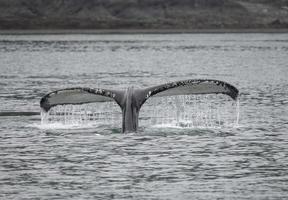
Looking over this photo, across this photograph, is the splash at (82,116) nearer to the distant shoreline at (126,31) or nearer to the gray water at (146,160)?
the gray water at (146,160)

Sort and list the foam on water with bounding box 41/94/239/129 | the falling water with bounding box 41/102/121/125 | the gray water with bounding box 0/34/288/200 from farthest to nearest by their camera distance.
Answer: the falling water with bounding box 41/102/121/125 < the foam on water with bounding box 41/94/239/129 < the gray water with bounding box 0/34/288/200

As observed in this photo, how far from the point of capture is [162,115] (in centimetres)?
2873

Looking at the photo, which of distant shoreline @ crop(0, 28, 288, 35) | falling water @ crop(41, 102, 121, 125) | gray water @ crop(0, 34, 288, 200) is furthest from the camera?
distant shoreline @ crop(0, 28, 288, 35)

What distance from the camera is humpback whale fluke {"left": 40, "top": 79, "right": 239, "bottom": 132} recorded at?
20781mm

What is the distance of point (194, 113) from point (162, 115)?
35.3 inches

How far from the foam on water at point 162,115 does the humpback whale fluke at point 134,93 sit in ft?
6.29

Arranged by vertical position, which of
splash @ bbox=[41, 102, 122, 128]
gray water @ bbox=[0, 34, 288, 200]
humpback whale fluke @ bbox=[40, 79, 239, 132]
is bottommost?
gray water @ bbox=[0, 34, 288, 200]

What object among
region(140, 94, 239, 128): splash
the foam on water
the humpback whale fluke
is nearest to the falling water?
the foam on water

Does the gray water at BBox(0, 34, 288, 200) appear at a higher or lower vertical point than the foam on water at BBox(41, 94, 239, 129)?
lower

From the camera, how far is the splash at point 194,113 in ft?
85.6

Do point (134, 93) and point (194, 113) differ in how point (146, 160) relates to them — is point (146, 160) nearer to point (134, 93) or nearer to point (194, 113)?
point (134, 93)

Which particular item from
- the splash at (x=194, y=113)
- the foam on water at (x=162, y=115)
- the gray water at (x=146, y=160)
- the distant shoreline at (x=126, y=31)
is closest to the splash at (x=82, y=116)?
the foam on water at (x=162, y=115)

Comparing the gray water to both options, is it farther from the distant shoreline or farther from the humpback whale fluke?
the distant shoreline

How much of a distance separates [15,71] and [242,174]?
41063 mm
